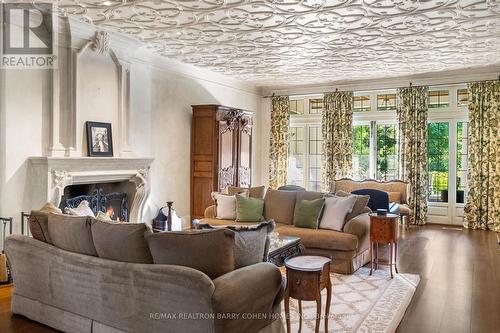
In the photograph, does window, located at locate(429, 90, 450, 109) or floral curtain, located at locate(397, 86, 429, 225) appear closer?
floral curtain, located at locate(397, 86, 429, 225)

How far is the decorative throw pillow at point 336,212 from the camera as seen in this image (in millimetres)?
5219

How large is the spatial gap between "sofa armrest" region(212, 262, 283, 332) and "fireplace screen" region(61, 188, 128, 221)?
3.76 m

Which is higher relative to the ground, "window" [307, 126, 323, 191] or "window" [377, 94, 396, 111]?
"window" [377, 94, 396, 111]

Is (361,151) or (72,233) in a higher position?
(361,151)

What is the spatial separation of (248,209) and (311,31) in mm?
2726

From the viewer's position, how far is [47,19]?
5.10 m

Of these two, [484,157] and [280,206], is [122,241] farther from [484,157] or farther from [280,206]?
[484,157]

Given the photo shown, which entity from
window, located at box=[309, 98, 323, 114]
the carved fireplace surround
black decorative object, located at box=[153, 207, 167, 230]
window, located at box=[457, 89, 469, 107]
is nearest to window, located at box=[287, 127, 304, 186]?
window, located at box=[309, 98, 323, 114]

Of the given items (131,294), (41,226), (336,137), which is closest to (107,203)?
(41,226)

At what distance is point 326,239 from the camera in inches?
196

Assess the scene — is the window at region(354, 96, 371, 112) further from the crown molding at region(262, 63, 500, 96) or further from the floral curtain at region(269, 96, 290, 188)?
the floral curtain at region(269, 96, 290, 188)

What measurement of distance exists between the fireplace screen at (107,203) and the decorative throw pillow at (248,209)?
76.1 inches

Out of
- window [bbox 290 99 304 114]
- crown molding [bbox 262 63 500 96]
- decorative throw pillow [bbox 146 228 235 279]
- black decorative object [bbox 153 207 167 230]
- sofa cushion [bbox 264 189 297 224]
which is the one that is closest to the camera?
decorative throw pillow [bbox 146 228 235 279]

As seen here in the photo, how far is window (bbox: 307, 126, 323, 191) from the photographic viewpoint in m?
10.1
